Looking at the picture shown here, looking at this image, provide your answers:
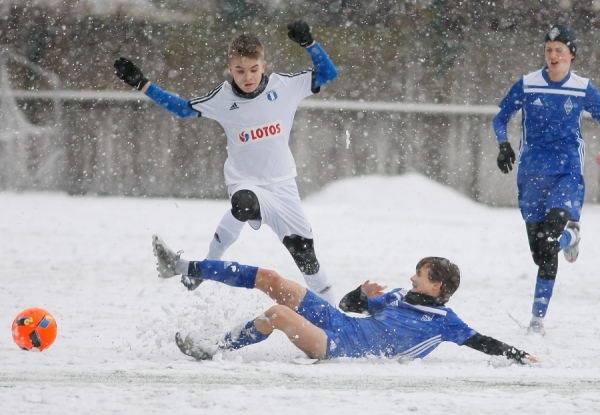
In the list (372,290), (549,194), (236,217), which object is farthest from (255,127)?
(549,194)

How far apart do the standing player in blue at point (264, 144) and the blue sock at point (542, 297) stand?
58.5 inches

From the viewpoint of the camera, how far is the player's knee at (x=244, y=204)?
5688 mm

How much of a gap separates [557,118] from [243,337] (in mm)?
3003

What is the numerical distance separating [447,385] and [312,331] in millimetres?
759

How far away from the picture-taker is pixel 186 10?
13.6 metres

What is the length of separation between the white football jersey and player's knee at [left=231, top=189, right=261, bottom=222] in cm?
17

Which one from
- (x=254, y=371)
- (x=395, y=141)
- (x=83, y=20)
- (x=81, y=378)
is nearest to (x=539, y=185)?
(x=254, y=371)

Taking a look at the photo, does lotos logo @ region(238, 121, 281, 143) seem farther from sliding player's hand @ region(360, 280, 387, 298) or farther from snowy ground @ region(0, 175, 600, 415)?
sliding player's hand @ region(360, 280, 387, 298)

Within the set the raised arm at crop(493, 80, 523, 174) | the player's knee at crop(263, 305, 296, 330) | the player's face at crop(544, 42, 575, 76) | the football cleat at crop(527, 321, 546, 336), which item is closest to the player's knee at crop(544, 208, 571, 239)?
the raised arm at crop(493, 80, 523, 174)

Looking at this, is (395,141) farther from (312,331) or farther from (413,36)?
(312,331)

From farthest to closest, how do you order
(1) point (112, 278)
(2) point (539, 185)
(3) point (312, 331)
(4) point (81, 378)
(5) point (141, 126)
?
(5) point (141, 126)
(1) point (112, 278)
(2) point (539, 185)
(3) point (312, 331)
(4) point (81, 378)

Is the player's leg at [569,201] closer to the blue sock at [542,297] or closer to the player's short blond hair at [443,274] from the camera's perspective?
the blue sock at [542,297]

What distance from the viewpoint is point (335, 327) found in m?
4.84

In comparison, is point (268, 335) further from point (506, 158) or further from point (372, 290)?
point (506, 158)
